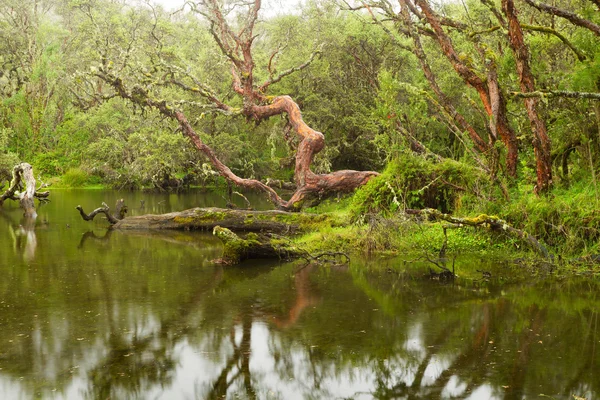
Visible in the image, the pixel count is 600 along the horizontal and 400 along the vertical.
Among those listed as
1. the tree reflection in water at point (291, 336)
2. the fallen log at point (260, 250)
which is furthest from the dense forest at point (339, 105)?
the tree reflection in water at point (291, 336)

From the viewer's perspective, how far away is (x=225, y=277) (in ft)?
37.2

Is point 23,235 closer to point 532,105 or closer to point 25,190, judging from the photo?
point 25,190

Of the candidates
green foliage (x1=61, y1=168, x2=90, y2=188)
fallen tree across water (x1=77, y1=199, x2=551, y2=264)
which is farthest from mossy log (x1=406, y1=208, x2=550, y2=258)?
green foliage (x1=61, y1=168, x2=90, y2=188)

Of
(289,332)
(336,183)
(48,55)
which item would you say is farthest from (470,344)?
(48,55)

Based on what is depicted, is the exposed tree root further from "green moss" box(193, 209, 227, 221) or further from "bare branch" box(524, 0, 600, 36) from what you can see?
"bare branch" box(524, 0, 600, 36)

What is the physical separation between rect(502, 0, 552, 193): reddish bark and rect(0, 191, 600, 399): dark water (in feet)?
9.55

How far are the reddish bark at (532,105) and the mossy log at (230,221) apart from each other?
5443 millimetres

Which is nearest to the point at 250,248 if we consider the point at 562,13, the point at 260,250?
the point at 260,250

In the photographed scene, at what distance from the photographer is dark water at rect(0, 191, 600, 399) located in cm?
603

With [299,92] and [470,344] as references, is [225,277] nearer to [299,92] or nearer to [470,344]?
[470,344]

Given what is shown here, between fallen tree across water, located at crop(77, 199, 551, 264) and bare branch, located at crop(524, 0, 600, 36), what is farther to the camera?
fallen tree across water, located at crop(77, 199, 551, 264)

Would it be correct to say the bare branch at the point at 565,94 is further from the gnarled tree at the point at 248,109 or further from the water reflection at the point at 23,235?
the water reflection at the point at 23,235

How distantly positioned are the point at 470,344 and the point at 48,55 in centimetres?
4158

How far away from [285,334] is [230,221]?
969 centimetres
